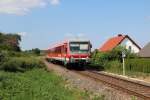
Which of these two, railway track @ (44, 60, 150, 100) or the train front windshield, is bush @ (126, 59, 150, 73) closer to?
the train front windshield

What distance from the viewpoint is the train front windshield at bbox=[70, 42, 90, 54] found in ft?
144

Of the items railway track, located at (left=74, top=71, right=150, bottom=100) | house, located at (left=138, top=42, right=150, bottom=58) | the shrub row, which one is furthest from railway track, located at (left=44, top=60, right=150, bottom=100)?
house, located at (left=138, top=42, right=150, bottom=58)

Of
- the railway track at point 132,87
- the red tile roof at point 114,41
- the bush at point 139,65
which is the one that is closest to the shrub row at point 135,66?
the bush at point 139,65

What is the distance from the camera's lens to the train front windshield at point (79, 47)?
44031mm

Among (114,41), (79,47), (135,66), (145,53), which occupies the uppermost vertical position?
(114,41)

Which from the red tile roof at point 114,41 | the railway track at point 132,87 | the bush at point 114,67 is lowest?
the railway track at point 132,87

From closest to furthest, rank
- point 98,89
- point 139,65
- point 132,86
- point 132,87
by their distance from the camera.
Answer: point 98,89
point 132,87
point 132,86
point 139,65

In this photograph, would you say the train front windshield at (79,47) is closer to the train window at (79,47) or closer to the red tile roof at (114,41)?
the train window at (79,47)

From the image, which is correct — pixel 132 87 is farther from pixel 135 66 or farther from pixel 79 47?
pixel 79 47

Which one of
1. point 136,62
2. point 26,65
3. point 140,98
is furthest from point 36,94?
point 136,62

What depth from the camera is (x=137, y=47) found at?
9181 centimetres

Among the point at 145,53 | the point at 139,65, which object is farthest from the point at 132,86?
the point at 145,53

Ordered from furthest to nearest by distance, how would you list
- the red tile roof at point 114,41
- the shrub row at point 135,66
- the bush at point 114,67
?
the red tile roof at point 114,41
the bush at point 114,67
the shrub row at point 135,66

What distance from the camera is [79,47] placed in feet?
145
